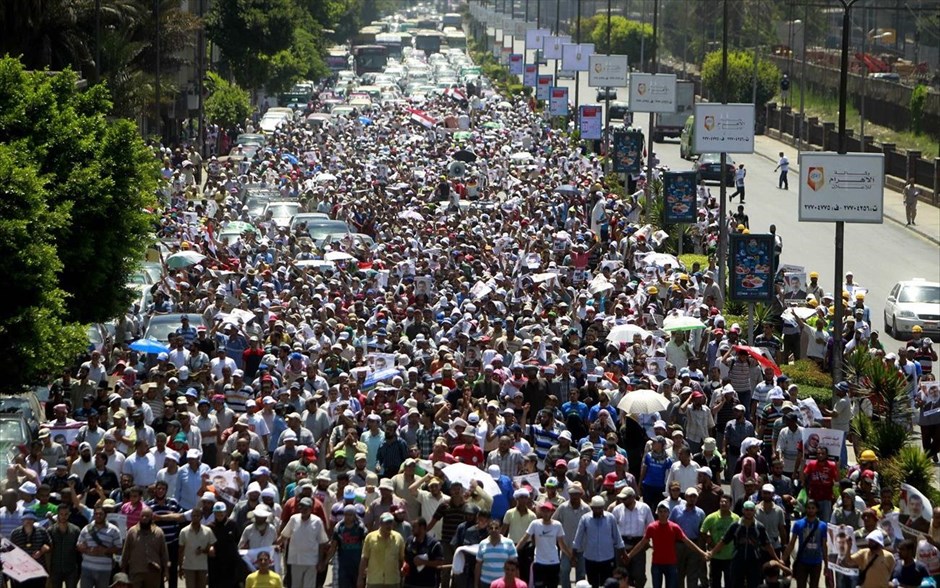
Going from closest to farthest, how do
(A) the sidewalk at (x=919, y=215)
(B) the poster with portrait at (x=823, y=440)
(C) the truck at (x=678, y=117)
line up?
(B) the poster with portrait at (x=823, y=440), (A) the sidewalk at (x=919, y=215), (C) the truck at (x=678, y=117)

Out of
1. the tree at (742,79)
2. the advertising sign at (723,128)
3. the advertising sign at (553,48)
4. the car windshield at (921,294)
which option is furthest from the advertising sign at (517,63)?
the car windshield at (921,294)

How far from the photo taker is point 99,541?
1550cm

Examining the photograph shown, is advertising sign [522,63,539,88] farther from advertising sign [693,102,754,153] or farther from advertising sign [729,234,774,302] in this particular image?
advertising sign [729,234,774,302]

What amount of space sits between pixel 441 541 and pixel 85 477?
11.4 feet

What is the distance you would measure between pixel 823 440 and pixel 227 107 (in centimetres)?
5160

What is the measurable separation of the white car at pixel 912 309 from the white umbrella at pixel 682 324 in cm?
904

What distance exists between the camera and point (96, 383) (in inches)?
870

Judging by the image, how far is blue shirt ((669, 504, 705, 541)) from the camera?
15.9m

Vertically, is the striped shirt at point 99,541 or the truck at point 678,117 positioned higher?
the striped shirt at point 99,541

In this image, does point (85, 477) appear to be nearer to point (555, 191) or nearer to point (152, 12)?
point (555, 191)

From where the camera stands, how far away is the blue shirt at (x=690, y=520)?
15.9m

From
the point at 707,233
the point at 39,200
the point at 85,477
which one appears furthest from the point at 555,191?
the point at 85,477

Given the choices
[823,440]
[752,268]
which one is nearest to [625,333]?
[752,268]

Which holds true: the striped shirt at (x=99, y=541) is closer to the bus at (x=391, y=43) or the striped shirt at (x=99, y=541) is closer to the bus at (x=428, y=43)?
the bus at (x=391, y=43)
